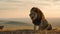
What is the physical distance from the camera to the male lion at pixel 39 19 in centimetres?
212

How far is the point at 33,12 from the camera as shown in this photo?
2121mm

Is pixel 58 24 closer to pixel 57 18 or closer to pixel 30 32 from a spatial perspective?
pixel 57 18

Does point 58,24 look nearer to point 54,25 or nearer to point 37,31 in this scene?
point 54,25

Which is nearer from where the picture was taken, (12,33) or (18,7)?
(12,33)

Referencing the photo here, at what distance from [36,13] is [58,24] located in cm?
30

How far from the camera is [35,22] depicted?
7.00 ft

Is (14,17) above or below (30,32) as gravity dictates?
above

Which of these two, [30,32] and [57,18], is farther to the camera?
[57,18]

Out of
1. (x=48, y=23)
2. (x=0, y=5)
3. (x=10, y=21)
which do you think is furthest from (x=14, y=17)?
(x=48, y=23)

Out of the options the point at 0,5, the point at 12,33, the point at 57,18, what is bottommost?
the point at 12,33

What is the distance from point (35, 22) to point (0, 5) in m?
0.45

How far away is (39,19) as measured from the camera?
6.95ft

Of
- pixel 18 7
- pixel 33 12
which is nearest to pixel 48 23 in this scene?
pixel 33 12

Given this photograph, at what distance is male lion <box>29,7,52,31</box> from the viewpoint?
2119 mm
